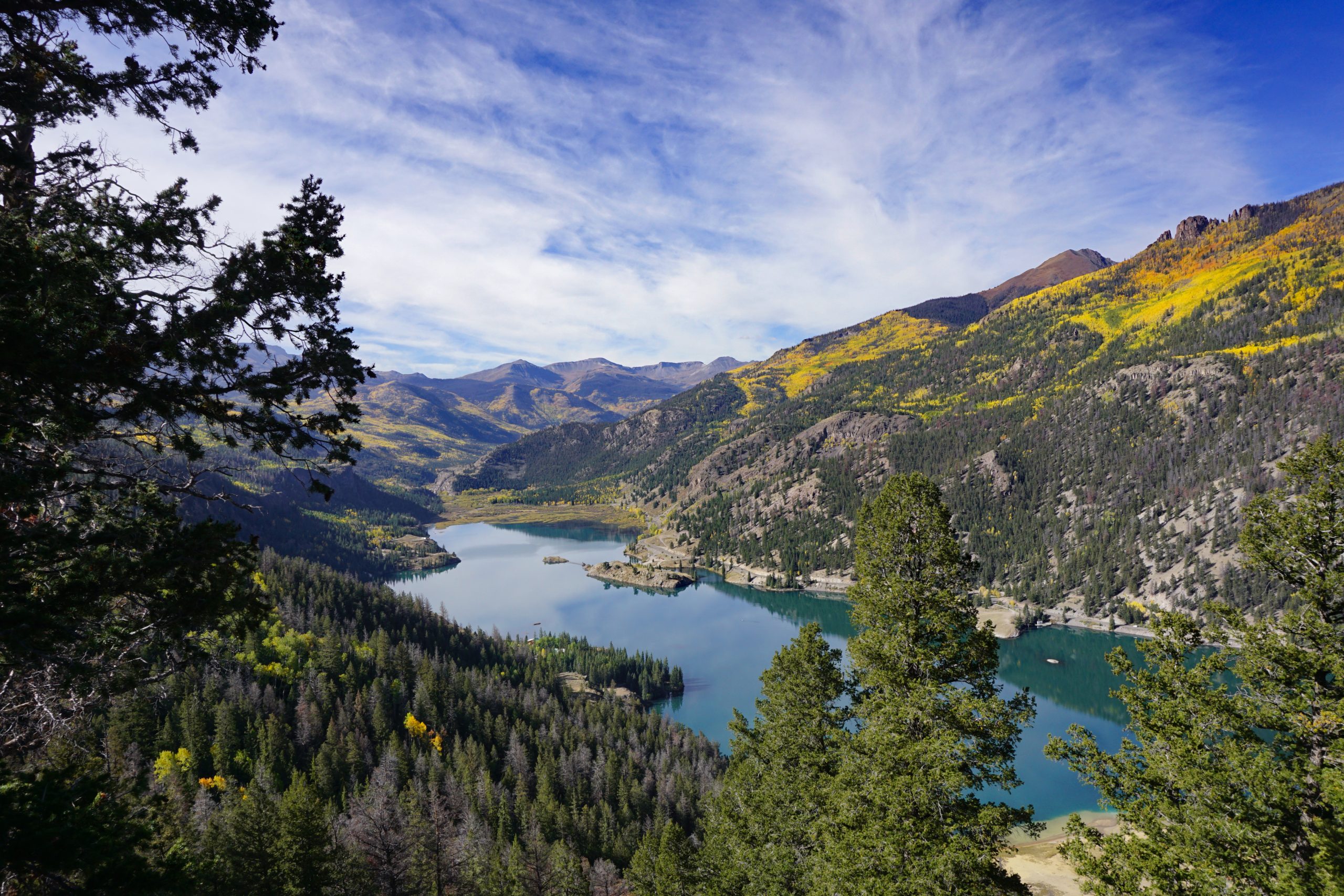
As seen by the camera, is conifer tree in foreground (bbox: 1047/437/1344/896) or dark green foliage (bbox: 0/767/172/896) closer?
dark green foliage (bbox: 0/767/172/896)

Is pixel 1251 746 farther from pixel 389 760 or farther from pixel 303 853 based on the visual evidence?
pixel 389 760

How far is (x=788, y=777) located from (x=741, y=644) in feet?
420

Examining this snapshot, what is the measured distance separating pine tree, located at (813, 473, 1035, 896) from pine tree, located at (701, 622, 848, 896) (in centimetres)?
279

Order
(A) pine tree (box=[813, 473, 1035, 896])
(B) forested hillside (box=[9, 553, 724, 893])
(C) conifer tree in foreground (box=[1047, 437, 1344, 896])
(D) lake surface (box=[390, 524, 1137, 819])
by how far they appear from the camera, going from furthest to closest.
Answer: (D) lake surface (box=[390, 524, 1137, 819]), (B) forested hillside (box=[9, 553, 724, 893]), (A) pine tree (box=[813, 473, 1035, 896]), (C) conifer tree in foreground (box=[1047, 437, 1344, 896])

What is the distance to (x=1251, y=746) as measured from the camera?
39.9ft

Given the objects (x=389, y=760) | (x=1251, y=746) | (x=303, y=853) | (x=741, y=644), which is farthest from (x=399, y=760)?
(x=741, y=644)

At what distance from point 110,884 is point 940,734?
13.9 meters

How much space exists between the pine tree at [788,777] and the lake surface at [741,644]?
48020 mm

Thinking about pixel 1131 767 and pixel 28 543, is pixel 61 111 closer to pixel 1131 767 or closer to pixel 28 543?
pixel 28 543

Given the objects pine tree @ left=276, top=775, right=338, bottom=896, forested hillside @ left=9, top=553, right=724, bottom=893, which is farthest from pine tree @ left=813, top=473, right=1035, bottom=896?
pine tree @ left=276, top=775, right=338, bottom=896

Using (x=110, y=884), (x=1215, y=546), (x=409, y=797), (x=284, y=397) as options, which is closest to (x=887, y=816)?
(x=110, y=884)

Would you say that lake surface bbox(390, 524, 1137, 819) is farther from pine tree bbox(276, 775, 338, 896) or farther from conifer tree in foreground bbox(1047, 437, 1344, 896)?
conifer tree in foreground bbox(1047, 437, 1344, 896)

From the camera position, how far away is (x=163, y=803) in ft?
30.7

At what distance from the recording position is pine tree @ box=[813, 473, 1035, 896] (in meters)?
12.2
